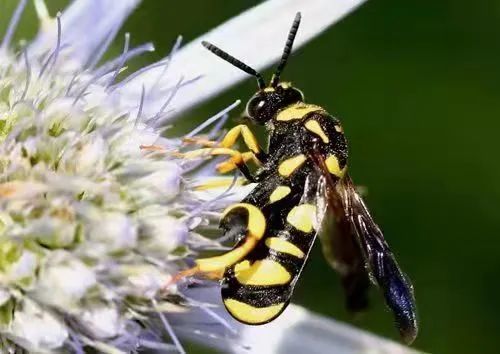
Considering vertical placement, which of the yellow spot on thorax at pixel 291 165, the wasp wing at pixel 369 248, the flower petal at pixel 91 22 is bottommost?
the wasp wing at pixel 369 248

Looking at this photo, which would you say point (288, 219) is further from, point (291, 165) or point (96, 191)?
point (96, 191)

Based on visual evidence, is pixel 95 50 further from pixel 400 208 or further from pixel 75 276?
pixel 400 208

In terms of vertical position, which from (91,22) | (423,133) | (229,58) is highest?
(91,22)

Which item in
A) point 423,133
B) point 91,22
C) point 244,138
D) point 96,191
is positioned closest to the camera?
point 96,191

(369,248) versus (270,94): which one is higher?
(270,94)

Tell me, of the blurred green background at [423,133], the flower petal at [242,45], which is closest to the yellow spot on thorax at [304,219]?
the flower petal at [242,45]

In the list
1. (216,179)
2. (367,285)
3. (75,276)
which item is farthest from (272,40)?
(75,276)

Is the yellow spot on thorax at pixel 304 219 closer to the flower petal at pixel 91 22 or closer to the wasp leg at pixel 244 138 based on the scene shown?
the wasp leg at pixel 244 138

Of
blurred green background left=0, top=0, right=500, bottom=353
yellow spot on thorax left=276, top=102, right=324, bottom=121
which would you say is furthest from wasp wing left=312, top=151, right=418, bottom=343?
blurred green background left=0, top=0, right=500, bottom=353

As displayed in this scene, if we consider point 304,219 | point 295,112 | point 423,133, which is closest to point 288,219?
point 304,219
